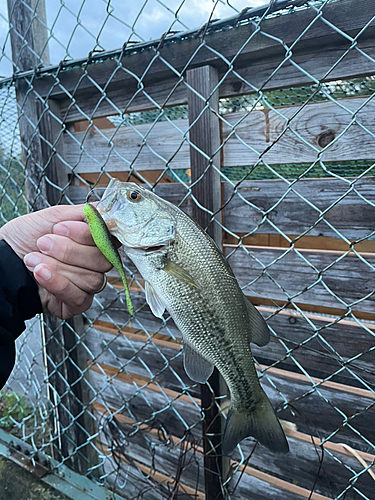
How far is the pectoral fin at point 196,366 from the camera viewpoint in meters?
1.11

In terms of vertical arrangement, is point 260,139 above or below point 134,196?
above

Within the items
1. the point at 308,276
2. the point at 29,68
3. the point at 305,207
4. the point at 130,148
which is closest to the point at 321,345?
the point at 308,276

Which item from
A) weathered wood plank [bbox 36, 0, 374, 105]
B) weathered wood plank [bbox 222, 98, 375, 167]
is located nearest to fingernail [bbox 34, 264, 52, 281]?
weathered wood plank [bbox 222, 98, 375, 167]

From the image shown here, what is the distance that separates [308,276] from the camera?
1.65 meters

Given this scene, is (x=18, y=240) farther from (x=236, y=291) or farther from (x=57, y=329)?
(x=57, y=329)

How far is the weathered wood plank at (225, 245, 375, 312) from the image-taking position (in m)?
1.53

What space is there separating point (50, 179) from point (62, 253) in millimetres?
1387

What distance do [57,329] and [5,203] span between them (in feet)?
3.68

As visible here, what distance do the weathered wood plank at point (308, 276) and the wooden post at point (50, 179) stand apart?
1.29m

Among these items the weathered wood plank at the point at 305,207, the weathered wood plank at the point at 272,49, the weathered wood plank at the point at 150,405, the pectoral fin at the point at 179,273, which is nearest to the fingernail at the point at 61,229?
the pectoral fin at the point at 179,273

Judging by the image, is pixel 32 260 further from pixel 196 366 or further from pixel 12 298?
pixel 196 366

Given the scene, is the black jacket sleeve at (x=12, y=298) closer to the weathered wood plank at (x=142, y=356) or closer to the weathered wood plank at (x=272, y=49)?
the weathered wood plank at (x=142, y=356)

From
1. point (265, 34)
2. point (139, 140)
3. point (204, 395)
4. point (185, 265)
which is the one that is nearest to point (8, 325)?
point (185, 265)

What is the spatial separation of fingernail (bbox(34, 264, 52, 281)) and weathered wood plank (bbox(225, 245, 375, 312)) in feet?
2.74
